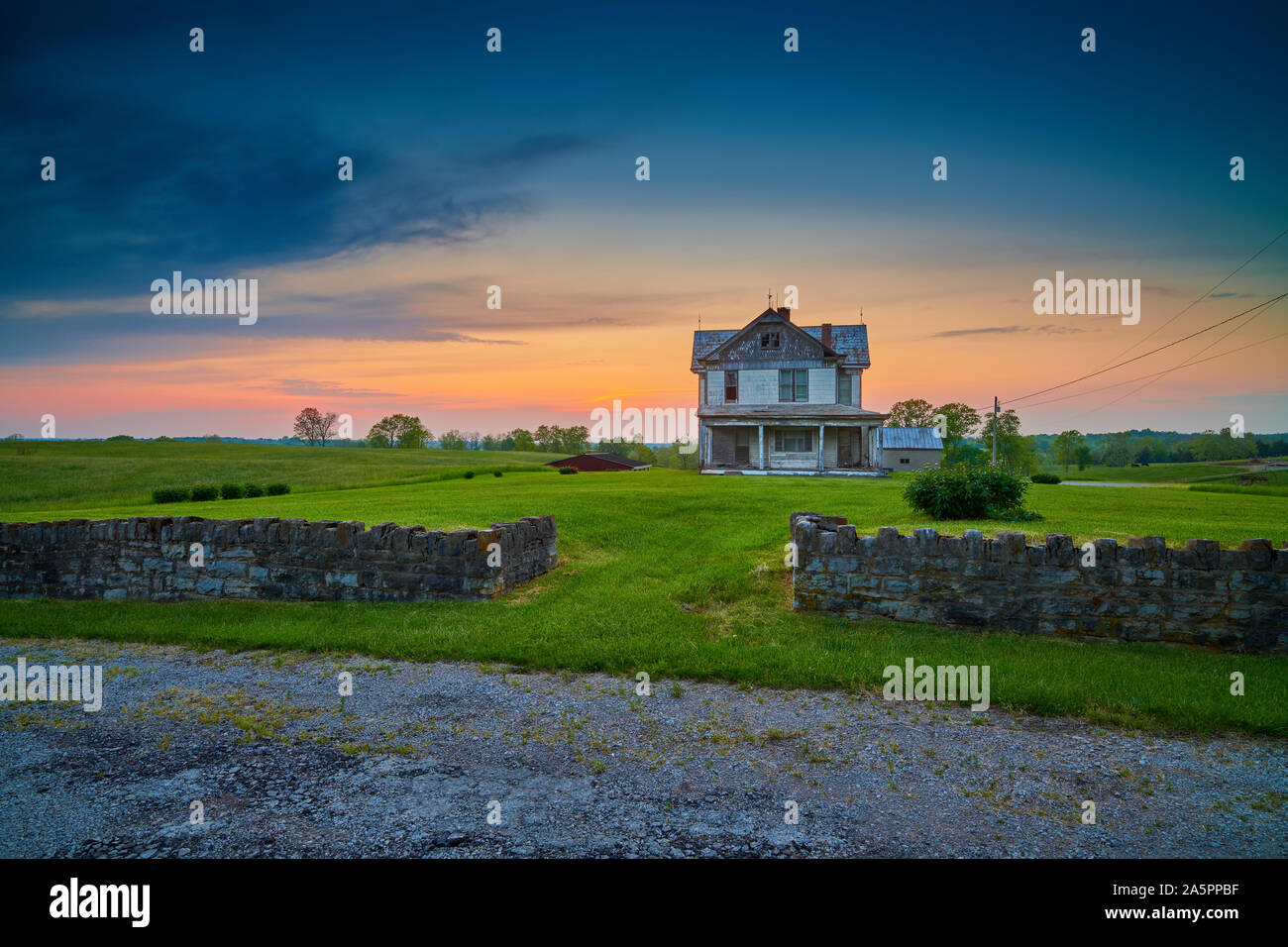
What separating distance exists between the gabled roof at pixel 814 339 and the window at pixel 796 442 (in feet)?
16.0

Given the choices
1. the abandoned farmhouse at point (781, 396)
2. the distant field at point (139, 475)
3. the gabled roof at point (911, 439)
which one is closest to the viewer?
the distant field at point (139, 475)

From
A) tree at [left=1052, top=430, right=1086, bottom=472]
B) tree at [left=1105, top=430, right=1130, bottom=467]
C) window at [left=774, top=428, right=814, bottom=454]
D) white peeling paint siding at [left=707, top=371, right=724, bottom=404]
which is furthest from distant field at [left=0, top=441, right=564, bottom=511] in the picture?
tree at [left=1105, top=430, right=1130, bottom=467]

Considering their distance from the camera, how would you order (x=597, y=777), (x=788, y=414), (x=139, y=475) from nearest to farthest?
(x=597, y=777)
(x=788, y=414)
(x=139, y=475)

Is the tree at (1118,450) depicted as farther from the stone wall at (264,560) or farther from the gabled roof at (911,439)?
the stone wall at (264,560)

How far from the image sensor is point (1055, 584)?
9.03 m

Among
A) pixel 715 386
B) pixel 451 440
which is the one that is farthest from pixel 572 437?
pixel 715 386

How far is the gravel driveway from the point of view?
426 cm

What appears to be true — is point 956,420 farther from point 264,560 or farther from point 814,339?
point 264,560

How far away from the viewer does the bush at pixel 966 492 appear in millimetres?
14727

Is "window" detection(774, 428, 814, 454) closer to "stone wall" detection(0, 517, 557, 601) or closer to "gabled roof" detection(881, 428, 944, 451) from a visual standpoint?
"gabled roof" detection(881, 428, 944, 451)

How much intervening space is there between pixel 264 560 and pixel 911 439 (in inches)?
1805

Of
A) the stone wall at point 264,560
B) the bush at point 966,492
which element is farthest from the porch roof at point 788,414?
the stone wall at point 264,560

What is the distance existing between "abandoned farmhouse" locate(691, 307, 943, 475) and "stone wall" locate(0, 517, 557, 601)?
91.0 feet
